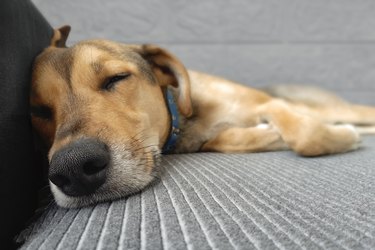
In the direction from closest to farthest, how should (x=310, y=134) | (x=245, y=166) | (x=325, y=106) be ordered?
(x=245, y=166), (x=310, y=134), (x=325, y=106)

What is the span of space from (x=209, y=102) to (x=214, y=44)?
1.04m

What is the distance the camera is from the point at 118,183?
2.92 feet

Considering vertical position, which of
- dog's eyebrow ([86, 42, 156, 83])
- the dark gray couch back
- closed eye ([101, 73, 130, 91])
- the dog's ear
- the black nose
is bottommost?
the black nose

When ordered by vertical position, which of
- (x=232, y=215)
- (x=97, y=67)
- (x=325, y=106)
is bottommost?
(x=232, y=215)

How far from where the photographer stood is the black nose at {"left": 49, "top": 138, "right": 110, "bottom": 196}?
809mm

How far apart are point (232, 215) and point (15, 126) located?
1.87 feet

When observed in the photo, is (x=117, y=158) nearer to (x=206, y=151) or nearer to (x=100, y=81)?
(x=100, y=81)

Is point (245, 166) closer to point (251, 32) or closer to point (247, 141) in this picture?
point (247, 141)

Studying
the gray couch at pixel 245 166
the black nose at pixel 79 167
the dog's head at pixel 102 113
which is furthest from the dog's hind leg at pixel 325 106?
the black nose at pixel 79 167

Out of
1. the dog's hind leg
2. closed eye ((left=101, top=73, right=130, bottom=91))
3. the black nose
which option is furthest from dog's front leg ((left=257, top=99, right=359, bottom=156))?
the black nose

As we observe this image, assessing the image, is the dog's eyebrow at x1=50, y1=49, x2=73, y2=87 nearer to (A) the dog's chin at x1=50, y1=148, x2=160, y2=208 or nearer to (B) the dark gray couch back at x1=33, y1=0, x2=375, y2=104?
(A) the dog's chin at x1=50, y1=148, x2=160, y2=208

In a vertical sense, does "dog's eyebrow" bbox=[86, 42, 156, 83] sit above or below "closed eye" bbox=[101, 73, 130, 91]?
above

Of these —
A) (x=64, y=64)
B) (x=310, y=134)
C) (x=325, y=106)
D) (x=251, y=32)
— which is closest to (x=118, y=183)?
(x=64, y=64)

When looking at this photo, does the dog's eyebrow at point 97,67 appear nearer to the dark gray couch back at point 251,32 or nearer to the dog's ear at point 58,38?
the dog's ear at point 58,38
